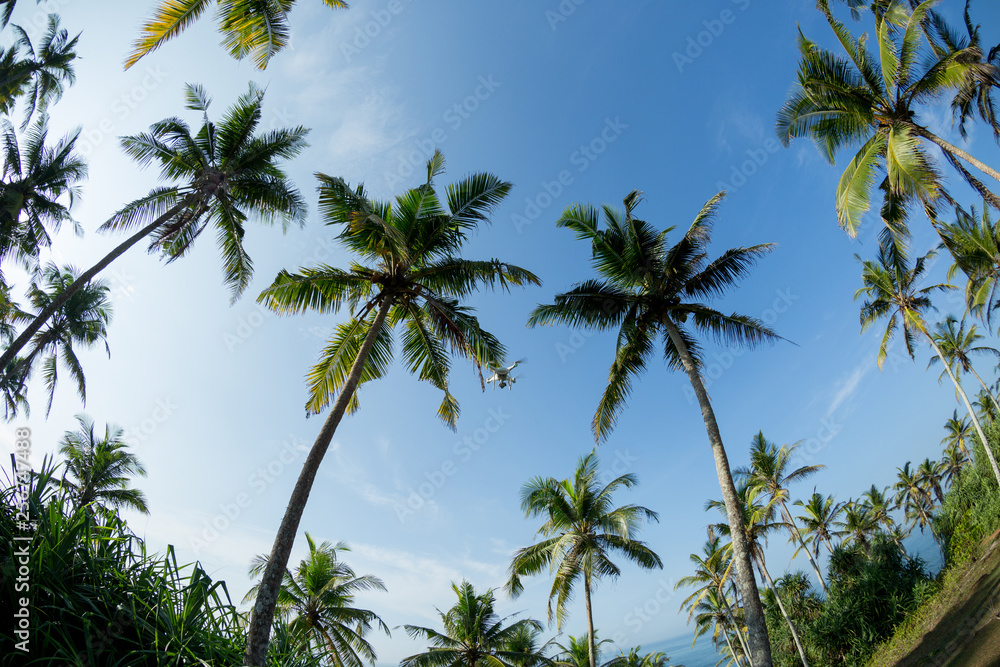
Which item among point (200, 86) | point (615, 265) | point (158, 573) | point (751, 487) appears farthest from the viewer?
point (751, 487)

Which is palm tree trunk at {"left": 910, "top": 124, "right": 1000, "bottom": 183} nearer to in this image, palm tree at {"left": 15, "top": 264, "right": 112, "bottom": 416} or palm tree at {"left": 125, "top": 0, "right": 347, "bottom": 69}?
palm tree at {"left": 125, "top": 0, "right": 347, "bottom": 69}

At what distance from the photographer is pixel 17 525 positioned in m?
3.17

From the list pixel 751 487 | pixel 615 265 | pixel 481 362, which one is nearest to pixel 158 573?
pixel 481 362

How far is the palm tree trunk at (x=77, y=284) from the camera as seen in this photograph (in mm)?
10227

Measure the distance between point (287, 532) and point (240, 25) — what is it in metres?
9.44

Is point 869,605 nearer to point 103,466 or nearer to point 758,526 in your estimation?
point 758,526

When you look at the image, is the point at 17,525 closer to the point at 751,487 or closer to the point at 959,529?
the point at 751,487

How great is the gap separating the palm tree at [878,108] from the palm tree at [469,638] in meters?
19.7

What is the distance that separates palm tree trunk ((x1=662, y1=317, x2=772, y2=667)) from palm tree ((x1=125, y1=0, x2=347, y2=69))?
1129 centimetres

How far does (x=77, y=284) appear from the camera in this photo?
33.6 feet

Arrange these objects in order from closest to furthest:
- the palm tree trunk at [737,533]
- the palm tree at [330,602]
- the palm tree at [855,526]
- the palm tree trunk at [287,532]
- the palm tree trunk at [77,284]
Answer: the palm tree trunk at [287,532] → the palm tree trunk at [737,533] → the palm tree trunk at [77,284] → the palm tree at [330,602] → the palm tree at [855,526]

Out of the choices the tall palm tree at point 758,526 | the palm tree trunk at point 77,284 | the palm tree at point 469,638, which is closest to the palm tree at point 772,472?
the tall palm tree at point 758,526

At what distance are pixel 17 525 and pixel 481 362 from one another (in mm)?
7948

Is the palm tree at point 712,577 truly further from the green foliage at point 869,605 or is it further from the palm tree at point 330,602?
the palm tree at point 330,602
